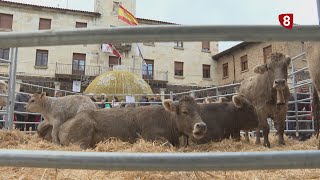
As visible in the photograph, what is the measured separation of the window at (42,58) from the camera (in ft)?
105

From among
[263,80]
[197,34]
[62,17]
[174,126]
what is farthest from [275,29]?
[62,17]

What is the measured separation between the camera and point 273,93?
632cm

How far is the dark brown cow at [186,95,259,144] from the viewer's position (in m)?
6.12

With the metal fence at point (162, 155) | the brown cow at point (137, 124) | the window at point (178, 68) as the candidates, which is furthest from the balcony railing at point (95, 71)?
the metal fence at point (162, 155)

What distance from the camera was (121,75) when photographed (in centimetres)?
2452

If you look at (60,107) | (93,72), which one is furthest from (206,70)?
(60,107)

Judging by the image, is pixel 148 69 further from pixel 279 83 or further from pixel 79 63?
pixel 279 83

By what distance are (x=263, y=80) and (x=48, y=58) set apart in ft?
94.1

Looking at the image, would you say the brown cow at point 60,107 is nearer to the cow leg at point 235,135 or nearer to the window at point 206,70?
the cow leg at point 235,135

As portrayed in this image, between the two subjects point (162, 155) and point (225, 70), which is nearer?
point (162, 155)

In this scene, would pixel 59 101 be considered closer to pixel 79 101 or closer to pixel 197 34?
→ pixel 79 101

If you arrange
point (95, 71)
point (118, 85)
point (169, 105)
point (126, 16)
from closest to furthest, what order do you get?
point (169, 105) < point (118, 85) < point (126, 16) < point (95, 71)

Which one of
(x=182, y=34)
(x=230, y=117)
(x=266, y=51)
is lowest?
(x=230, y=117)

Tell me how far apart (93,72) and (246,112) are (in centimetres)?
2828
